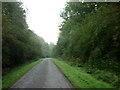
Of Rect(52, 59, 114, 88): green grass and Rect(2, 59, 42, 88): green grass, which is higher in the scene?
Rect(2, 59, 42, 88): green grass

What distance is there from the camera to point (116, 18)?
13.9 metres

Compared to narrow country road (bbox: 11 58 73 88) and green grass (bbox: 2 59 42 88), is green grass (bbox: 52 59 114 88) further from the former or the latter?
green grass (bbox: 2 59 42 88)

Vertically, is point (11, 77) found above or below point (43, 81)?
above

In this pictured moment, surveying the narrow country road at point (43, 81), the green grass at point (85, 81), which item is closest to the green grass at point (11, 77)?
the narrow country road at point (43, 81)

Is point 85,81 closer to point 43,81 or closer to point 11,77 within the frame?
point 43,81

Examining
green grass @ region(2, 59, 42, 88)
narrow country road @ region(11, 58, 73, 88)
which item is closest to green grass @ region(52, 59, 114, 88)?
narrow country road @ region(11, 58, 73, 88)

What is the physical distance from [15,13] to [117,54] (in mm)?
18524

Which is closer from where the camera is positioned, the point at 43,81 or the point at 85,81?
the point at 85,81

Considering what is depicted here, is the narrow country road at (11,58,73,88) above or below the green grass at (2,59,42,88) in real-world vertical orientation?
below

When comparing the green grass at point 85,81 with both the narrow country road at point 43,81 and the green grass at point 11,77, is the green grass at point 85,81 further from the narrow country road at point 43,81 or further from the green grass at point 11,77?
the green grass at point 11,77

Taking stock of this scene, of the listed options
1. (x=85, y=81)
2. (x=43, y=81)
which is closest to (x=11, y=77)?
(x=43, y=81)

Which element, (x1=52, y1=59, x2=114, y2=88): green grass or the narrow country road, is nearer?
(x1=52, y1=59, x2=114, y2=88): green grass

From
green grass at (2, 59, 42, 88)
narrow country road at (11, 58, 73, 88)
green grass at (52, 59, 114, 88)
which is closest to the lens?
green grass at (52, 59, 114, 88)

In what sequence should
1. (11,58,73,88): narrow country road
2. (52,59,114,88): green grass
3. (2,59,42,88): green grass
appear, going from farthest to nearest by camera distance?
(2,59,42,88): green grass < (11,58,73,88): narrow country road < (52,59,114,88): green grass
